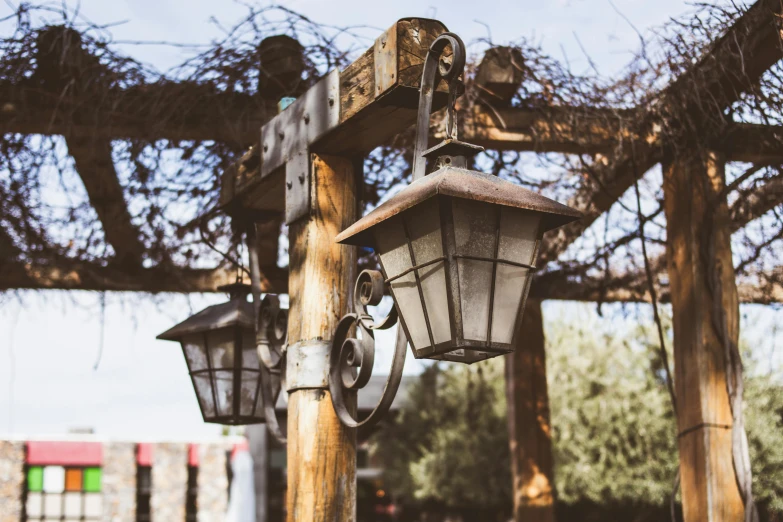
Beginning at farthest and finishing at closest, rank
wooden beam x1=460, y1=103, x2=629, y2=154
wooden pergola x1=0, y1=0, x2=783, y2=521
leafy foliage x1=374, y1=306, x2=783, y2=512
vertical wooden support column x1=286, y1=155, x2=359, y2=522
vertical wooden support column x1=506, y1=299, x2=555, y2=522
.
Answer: leafy foliage x1=374, y1=306, x2=783, y2=512
vertical wooden support column x1=506, y1=299, x2=555, y2=522
wooden beam x1=460, y1=103, x2=629, y2=154
wooden pergola x1=0, y1=0, x2=783, y2=521
vertical wooden support column x1=286, y1=155, x2=359, y2=522

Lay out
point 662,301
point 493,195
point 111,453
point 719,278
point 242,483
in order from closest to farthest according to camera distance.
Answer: point 493,195 < point 719,278 < point 662,301 < point 242,483 < point 111,453

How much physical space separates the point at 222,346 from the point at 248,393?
198 millimetres

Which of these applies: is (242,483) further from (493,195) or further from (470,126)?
(493,195)

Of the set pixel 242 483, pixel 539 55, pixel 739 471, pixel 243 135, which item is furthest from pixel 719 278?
pixel 242 483

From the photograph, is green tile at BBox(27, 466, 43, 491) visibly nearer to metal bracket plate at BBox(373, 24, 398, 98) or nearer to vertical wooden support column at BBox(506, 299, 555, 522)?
vertical wooden support column at BBox(506, 299, 555, 522)

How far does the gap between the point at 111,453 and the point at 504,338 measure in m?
19.4

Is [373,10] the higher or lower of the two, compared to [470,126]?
higher

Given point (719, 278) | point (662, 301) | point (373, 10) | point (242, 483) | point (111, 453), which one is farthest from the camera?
point (111, 453)

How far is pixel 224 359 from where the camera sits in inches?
128

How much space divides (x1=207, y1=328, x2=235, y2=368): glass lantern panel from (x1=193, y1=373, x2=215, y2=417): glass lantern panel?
0.24 feet

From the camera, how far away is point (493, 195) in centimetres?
190

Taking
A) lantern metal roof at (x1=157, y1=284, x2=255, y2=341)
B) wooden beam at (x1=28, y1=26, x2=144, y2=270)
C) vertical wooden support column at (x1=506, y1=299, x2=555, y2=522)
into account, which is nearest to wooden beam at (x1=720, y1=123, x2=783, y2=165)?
lantern metal roof at (x1=157, y1=284, x2=255, y2=341)

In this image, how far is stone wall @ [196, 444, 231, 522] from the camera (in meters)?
20.2

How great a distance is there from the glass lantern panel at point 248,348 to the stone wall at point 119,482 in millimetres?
17761
